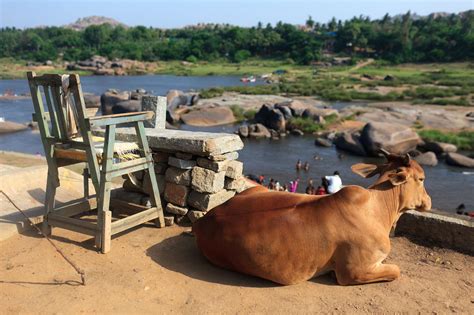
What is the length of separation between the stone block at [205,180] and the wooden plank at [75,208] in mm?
1518

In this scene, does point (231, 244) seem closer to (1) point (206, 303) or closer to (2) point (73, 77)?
(1) point (206, 303)

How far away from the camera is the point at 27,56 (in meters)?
109

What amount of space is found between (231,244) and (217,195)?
4.80ft

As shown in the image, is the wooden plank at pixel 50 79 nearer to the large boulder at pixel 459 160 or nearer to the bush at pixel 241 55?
the large boulder at pixel 459 160

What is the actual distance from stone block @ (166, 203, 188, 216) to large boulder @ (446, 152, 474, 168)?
21654 mm

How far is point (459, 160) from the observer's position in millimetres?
24281

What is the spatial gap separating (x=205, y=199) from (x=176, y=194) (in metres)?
0.46

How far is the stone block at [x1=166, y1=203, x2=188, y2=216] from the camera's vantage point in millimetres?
6211

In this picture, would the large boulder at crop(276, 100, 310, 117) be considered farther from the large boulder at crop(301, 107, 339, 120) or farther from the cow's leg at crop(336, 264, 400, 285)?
the cow's leg at crop(336, 264, 400, 285)

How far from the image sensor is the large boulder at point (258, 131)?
31625 millimetres

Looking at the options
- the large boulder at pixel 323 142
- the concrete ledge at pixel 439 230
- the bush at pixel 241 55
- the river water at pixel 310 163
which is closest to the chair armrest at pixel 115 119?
the concrete ledge at pixel 439 230

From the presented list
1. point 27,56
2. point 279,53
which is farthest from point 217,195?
point 27,56

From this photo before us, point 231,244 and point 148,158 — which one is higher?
point 148,158

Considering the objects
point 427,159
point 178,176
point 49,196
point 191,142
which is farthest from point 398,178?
point 427,159
